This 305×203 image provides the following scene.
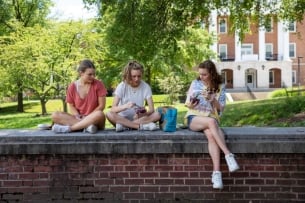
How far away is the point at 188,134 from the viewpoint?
6.23 metres

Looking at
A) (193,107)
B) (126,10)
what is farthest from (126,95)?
(126,10)

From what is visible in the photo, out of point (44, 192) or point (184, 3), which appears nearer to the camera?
point (44, 192)

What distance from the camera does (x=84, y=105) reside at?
22.6 feet

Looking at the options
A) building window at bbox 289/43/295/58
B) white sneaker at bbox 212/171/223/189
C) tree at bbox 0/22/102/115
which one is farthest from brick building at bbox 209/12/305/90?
white sneaker at bbox 212/171/223/189

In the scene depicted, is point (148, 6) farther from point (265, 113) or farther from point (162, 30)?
point (265, 113)

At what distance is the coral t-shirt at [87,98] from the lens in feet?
22.6

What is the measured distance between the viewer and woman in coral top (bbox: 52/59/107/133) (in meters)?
6.61

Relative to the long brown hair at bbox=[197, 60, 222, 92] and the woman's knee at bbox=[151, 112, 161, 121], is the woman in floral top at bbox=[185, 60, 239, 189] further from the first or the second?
the woman's knee at bbox=[151, 112, 161, 121]

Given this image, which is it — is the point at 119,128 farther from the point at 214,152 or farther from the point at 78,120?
the point at 214,152

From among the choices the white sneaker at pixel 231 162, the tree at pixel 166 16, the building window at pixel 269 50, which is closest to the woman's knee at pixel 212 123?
the white sneaker at pixel 231 162

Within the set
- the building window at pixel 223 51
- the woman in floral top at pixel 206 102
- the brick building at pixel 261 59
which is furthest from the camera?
the building window at pixel 223 51

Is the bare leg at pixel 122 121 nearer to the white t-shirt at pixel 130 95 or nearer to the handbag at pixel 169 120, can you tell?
the white t-shirt at pixel 130 95

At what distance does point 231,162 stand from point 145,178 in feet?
3.71

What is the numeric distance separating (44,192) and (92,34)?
24104 millimetres
